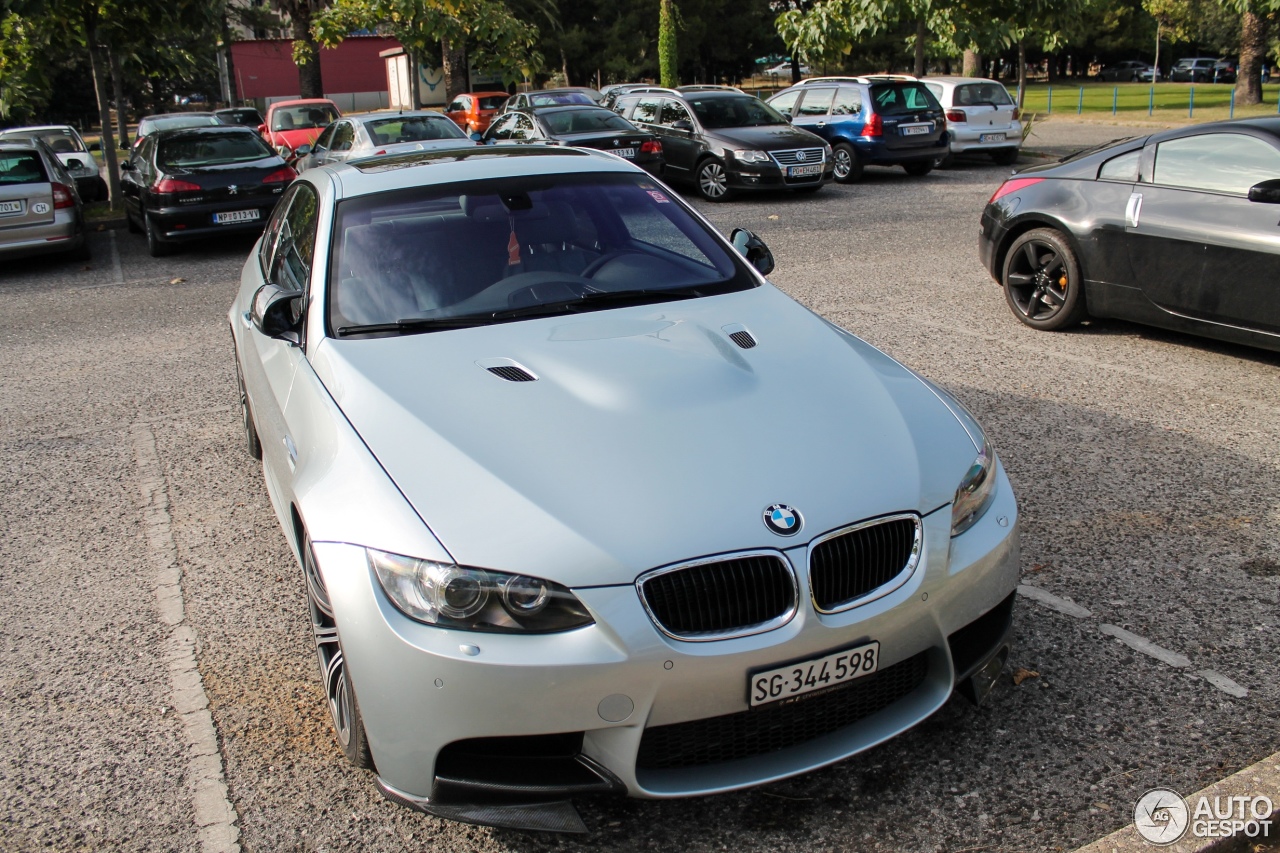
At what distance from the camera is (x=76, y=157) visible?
2002 cm

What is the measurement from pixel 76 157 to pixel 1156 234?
19557 millimetres

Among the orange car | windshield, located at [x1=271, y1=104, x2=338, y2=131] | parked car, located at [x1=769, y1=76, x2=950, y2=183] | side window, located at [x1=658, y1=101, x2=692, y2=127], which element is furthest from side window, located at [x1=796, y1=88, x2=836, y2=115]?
windshield, located at [x1=271, y1=104, x2=338, y2=131]

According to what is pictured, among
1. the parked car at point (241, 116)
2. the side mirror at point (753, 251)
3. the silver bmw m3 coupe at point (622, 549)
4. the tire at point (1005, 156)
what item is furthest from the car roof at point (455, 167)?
the parked car at point (241, 116)

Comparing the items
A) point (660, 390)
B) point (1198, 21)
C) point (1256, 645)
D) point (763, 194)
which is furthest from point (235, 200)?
point (1198, 21)

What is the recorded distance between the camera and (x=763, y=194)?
17.2 m

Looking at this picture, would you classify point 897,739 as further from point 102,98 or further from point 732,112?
point 102,98

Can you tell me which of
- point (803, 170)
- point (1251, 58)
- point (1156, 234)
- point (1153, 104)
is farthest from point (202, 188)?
point (1153, 104)

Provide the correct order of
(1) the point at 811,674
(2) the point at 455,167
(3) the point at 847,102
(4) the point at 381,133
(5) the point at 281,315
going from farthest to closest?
(3) the point at 847,102, (4) the point at 381,133, (2) the point at 455,167, (5) the point at 281,315, (1) the point at 811,674

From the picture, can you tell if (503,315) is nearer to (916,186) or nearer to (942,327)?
(942,327)

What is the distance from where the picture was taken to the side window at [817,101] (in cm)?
1872

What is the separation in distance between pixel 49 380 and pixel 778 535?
22.4 ft

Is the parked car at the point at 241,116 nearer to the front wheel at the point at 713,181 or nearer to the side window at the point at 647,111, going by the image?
the side window at the point at 647,111

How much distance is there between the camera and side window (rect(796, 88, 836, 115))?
61.4ft

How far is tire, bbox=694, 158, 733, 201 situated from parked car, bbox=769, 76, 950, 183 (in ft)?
9.01
